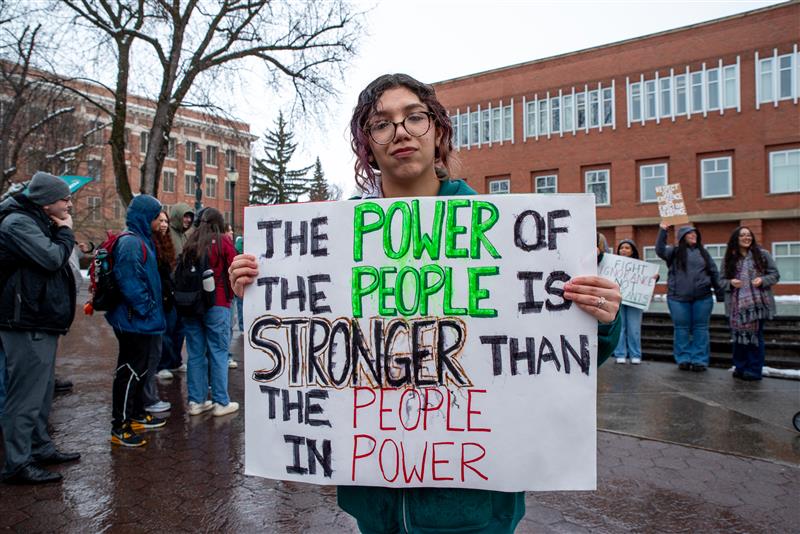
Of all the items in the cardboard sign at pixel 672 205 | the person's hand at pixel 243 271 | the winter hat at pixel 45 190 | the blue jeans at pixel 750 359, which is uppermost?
the cardboard sign at pixel 672 205

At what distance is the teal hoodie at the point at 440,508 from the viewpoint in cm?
153

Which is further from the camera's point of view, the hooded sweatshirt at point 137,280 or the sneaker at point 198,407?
the sneaker at point 198,407

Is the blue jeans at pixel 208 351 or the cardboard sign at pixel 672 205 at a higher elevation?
the cardboard sign at pixel 672 205

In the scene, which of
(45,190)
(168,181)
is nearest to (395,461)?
(45,190)

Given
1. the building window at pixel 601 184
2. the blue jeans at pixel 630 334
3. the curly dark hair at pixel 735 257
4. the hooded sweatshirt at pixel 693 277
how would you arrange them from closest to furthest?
the curly dark hair at pixel 735 257, the hooded sweatshirt at pixel 693 277, the blue jeans at pixel 630 334, the building window at pixel 601 184

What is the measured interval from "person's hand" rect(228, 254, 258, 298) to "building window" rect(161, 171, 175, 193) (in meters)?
52.9

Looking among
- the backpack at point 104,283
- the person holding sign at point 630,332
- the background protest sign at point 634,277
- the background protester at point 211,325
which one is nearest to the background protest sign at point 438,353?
the backpack at point 104,283

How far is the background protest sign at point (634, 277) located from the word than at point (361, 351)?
23.2ft

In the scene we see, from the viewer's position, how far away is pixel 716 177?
25719 millimetres

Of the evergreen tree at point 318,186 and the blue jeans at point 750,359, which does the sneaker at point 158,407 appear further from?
the evergreen tree at point 318,186

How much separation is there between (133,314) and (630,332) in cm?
705

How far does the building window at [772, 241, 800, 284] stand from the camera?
24.1m

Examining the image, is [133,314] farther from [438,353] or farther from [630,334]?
[630,334]

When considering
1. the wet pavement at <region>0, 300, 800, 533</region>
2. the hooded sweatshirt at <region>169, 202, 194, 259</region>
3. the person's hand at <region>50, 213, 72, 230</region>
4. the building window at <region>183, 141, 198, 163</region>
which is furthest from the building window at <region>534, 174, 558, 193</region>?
the building window at <region>183, 141, 198, 163</region>
